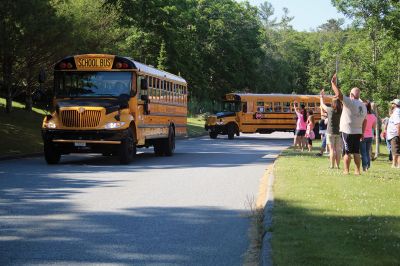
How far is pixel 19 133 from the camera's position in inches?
1114

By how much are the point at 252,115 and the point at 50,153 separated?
26780 millimetres

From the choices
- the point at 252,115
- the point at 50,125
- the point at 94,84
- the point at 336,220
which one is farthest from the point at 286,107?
the point at 336,220

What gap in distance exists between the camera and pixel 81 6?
1449 inches

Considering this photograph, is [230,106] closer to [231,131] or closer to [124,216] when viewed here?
[231,131]

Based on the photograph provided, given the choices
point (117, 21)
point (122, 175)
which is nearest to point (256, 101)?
point (117, 21)

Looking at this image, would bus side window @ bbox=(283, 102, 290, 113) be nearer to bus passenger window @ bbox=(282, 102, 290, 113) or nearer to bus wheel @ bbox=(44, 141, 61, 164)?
bus passenger window @ bbox=(282, 102, 290, 113)

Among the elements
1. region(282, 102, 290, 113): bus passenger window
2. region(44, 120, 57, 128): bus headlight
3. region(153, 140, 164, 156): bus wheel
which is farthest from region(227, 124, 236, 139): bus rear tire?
region(44, 120, 57, 128): bus headlight

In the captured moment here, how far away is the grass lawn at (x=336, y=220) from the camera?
Result: 658 cm

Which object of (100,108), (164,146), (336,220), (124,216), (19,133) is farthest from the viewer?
(19,133)

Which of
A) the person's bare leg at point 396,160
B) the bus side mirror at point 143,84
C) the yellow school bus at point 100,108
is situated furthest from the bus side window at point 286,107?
the person's bare leg at point 396,160

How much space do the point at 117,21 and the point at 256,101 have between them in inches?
423

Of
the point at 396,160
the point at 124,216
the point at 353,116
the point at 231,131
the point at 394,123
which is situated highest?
the point at 353,116

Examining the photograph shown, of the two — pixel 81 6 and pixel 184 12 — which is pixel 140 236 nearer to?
pixel 81 6

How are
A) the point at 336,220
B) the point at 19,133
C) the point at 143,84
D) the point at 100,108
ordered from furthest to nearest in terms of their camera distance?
the point at 19,133
the point at 143,84
the point at 100,108
the point at 336,220
